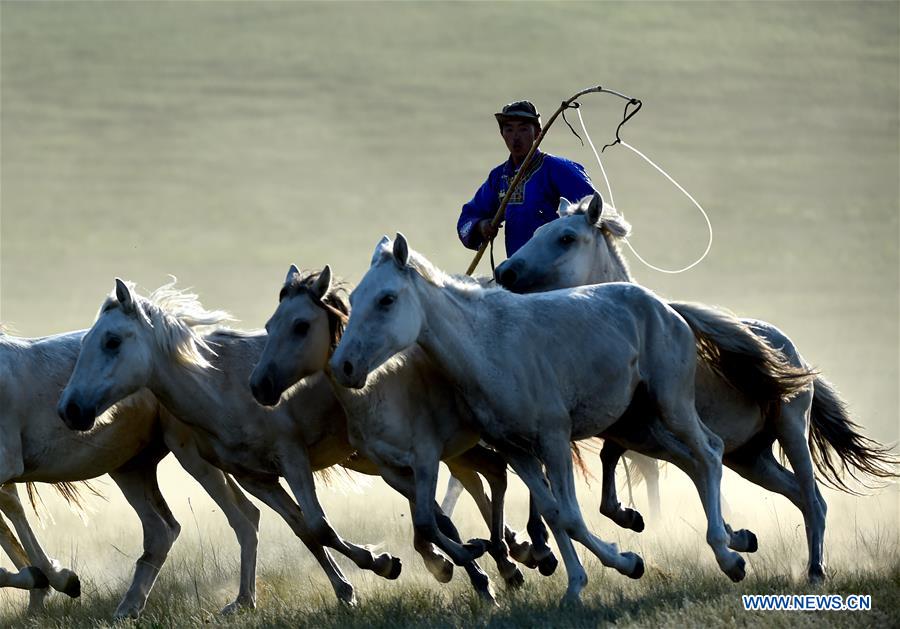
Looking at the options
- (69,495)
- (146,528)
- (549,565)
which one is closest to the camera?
(549,565)

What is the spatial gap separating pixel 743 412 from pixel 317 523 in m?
2.78

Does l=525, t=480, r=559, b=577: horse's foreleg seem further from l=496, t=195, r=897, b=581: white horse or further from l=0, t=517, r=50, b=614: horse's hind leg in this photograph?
l=0, t=517, r=50, b=614: horse's hind leg

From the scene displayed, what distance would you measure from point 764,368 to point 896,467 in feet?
5.32

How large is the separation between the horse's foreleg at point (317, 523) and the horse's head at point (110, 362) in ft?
3.51

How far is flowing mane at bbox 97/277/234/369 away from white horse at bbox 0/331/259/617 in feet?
3.10

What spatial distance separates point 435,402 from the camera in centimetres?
859

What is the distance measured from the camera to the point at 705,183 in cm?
5631

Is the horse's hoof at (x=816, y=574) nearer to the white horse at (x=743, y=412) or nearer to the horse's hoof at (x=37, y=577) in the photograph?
the white horse at (x=743, y=412)

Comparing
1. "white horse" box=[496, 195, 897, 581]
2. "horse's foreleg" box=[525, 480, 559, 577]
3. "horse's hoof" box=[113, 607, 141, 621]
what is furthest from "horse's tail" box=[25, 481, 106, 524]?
"white horse" box=[496, 195, 897, 581]

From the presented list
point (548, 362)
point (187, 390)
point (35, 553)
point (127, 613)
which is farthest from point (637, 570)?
point (35, 553)

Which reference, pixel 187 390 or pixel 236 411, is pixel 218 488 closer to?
pixel 236 411

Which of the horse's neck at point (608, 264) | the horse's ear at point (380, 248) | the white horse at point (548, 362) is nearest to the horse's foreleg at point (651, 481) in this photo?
the horse's neck at point (608, 264)

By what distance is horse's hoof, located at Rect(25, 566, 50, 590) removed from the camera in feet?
31.5

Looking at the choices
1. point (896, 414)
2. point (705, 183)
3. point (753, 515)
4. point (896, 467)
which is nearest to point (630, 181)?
point (705, 183)
